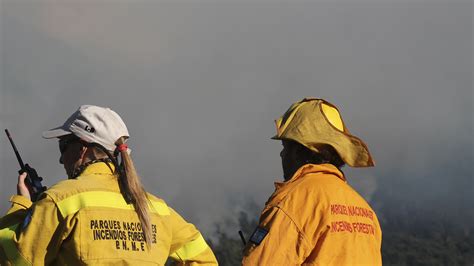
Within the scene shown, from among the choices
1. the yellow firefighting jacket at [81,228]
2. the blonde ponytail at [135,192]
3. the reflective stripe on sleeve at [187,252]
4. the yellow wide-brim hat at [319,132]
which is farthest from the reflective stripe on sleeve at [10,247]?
the yellow wide-brim hat at [319,132]

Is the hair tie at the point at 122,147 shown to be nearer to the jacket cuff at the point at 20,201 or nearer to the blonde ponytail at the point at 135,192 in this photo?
the blonde ponytail at the point at 135,192

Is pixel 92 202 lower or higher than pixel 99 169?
lower

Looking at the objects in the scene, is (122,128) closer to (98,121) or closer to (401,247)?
(98,121)

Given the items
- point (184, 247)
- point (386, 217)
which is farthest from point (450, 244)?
point (184, 247)

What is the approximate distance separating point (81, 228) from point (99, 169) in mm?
434

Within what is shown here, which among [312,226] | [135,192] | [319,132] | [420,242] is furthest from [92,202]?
[420,242]

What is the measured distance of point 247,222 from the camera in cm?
10562

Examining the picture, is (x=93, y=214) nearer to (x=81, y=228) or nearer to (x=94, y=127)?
(x=81, y=228)

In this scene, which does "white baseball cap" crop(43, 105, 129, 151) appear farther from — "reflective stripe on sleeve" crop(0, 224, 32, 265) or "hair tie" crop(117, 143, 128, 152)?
"reflective stripe on sleeve" crop(0, 224, 32, 265)

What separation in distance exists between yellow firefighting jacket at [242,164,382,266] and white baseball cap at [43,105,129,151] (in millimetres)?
996

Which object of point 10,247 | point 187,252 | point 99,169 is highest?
point 99,169

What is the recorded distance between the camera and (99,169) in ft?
18.7

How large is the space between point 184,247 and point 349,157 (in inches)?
46.4

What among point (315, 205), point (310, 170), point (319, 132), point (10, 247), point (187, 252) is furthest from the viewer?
point (187, 252)
